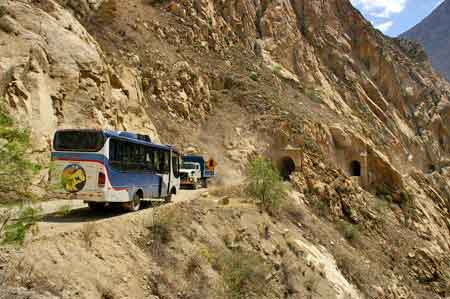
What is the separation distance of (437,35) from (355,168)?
16570 cm

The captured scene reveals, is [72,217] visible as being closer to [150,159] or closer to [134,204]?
[134,204]

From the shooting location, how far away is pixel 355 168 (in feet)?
117

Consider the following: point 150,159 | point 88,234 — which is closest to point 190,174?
point 150,159

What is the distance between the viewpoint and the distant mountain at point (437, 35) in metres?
156

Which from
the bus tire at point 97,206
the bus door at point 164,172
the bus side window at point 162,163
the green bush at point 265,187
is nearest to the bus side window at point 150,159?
the bus side window at point 162,163

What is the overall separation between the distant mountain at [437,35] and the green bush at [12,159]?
170m

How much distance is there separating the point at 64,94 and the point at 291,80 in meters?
29.0

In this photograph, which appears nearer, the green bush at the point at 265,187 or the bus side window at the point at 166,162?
the bus side window at the point at 166,162

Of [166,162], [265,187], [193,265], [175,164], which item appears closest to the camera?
[193,265]

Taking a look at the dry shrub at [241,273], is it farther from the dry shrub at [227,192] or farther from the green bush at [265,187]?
the dry shrub at [227,192]

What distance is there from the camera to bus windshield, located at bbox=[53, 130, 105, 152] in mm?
→ 10164

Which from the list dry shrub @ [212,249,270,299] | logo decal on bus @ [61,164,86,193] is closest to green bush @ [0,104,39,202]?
logo decal on bus @ [61,164,86,193]

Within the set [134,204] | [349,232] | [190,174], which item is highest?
[190,174]

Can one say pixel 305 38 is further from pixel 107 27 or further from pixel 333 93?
pixel 107 27
